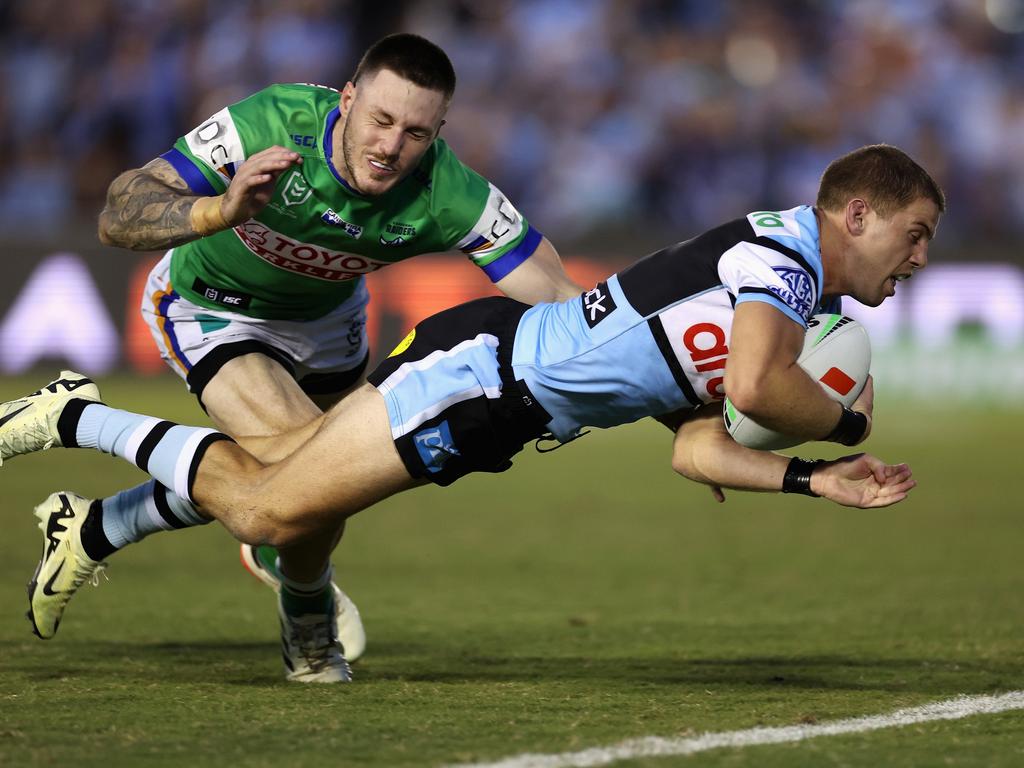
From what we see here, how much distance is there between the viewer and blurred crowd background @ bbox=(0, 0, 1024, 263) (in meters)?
17.1

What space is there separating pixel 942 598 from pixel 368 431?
377 cm

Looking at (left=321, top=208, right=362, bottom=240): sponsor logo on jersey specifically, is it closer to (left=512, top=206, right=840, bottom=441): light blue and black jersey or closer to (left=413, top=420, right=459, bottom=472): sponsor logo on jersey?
(left=512, top=206, right=840, bottom=441): light blue and black jersey

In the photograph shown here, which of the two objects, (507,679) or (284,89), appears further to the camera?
(284,89)

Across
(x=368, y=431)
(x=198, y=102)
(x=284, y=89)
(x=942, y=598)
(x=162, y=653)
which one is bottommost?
(x=942, y=598)

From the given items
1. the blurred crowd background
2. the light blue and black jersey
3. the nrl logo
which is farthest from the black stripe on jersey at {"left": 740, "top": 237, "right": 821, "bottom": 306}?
the blurred crowd background

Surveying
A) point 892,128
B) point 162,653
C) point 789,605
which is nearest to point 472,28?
point 892,128

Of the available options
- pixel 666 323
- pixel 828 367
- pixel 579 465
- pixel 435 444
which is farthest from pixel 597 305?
pixel 579 465

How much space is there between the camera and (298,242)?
600 centimetres

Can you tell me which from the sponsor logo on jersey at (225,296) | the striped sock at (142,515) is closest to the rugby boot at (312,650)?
the striped sock at (142,515)

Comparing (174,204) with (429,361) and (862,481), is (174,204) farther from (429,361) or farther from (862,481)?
(862,481)

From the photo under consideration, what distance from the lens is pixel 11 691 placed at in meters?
5.05

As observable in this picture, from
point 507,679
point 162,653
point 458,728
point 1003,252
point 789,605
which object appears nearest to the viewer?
point 458,728

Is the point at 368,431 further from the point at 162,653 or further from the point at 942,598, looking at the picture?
the point at 942,598

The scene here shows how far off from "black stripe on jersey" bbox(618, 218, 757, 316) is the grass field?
1284 mm
